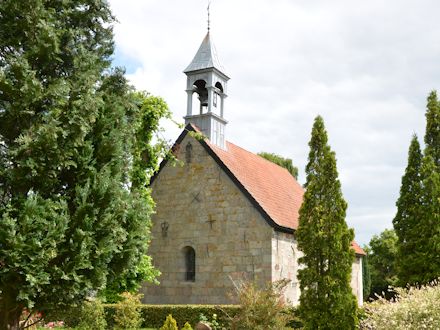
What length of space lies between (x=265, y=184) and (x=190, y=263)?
4479mm

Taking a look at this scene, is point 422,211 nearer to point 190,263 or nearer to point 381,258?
point 190,263

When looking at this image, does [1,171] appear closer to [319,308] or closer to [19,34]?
[19,34]

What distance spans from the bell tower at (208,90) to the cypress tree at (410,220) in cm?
730

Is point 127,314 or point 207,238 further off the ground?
point 207,238

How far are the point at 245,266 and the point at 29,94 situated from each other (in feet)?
37.7

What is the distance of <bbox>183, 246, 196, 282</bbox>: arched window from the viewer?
19.7 metres

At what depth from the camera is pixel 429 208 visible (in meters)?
16.2

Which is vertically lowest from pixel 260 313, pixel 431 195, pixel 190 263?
pixel 260 313

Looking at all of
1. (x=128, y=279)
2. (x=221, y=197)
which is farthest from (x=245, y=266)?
(x=128, y=279)

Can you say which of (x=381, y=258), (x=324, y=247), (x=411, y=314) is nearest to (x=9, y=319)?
(x=411, y=314)

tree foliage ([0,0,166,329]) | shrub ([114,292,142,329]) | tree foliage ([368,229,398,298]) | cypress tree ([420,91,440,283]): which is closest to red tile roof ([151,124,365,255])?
cypress tree ([420,91,440,283])

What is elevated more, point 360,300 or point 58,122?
point 58,122

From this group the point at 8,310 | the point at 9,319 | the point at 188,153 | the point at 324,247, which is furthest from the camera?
the point at 188,153

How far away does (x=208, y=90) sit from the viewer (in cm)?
2091
